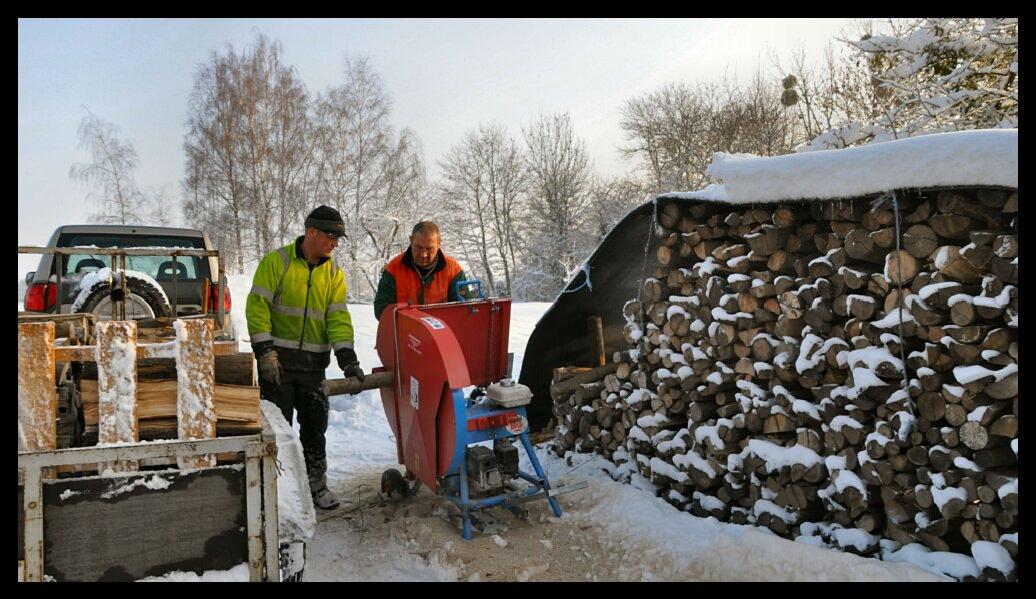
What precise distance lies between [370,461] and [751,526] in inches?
137

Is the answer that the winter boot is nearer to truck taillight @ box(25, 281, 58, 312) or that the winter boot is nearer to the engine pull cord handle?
the engine pull cord handle

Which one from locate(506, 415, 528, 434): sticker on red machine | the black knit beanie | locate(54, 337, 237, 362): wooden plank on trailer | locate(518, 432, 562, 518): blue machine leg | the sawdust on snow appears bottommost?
the sawdust on snow

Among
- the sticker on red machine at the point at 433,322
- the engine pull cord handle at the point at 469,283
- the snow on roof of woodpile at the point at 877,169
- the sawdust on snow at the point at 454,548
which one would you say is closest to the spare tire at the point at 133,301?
the sawdust on snow at the point at 454,548

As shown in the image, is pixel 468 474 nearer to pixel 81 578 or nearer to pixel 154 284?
pixel 81 578

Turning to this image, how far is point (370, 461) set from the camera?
20.7ft

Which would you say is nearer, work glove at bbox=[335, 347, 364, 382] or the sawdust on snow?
the sawdust on snow

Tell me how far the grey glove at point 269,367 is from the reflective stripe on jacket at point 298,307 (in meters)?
0.12

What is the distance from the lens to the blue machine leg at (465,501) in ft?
14.4

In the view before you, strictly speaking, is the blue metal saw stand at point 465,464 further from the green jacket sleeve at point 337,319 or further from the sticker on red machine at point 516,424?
the green jacket sleeve at point 337,319

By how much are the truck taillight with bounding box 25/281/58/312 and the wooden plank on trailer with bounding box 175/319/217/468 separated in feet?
17.7

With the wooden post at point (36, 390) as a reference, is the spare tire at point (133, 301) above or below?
above

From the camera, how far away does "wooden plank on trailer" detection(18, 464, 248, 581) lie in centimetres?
206

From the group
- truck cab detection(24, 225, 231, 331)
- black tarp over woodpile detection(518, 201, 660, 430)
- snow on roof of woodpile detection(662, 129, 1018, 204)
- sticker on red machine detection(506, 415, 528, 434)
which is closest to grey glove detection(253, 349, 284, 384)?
sticker on red machine detection(506, 415, 528, 434)

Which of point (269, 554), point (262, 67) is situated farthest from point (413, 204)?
point (269, 554)
